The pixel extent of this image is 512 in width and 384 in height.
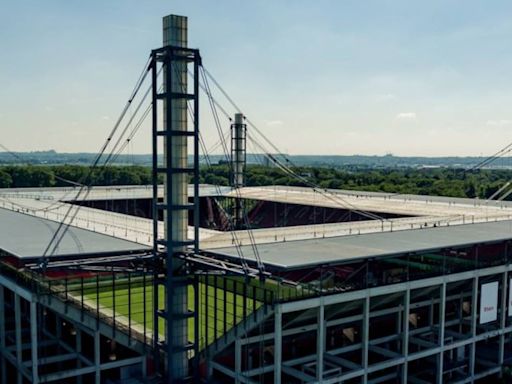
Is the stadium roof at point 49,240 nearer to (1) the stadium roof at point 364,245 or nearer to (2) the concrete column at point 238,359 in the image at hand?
(1) the stadium roof at point 364,245

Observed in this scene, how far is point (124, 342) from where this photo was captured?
3341 cm

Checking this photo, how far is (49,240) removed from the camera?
125ft

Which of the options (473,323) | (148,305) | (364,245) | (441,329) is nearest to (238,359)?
(148,305)

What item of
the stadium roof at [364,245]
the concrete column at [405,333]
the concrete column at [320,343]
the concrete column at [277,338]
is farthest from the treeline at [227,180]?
the concrete column at [277,338]

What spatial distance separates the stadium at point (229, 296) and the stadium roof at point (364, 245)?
0.13m

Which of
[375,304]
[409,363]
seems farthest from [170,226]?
[409,363]

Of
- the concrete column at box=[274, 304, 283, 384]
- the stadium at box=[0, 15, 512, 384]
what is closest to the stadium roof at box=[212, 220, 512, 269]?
the stadium at box=[0, 15, 512, 384]

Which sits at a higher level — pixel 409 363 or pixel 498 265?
pixel 498 265

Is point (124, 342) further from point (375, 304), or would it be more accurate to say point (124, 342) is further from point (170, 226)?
point (375, 304)

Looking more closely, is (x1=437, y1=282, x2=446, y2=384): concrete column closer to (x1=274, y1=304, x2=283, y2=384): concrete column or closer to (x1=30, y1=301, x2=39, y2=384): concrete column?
(x1=274, y1=304, x2=283, y2=384): concrete column

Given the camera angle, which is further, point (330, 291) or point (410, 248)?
point (410, 248)

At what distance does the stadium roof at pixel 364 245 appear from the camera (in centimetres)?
3256

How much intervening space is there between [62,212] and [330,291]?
30.6 meters

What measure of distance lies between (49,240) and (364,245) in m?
19.4
